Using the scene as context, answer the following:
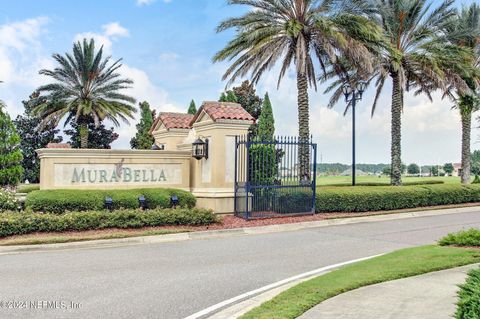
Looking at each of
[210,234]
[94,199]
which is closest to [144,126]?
[94,199]

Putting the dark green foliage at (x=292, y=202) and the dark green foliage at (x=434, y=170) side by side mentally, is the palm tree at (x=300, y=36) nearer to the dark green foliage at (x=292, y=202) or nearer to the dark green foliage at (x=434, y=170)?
the dark green foliage at (x=292, y=202)

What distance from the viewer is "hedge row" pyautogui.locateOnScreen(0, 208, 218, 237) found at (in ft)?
38.3

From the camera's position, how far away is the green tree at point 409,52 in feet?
74.5

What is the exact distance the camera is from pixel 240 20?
62.9 ft

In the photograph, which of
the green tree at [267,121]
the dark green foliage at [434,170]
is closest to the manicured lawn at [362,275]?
the green tree at [267,121]

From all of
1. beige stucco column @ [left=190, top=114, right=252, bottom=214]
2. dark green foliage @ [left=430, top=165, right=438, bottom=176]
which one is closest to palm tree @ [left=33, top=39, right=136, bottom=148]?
beige stucco column @ [left=190, top=114, right=252, bottom=214]

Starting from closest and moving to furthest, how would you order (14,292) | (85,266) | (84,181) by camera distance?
(14,292), (85,266), (84,181)

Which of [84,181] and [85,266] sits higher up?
[84,181]

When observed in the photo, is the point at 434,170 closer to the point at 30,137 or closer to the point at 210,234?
the point at 30,137

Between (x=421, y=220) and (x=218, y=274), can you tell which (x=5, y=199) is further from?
(x=421, y=220)

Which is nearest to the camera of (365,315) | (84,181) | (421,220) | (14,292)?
(365,315)

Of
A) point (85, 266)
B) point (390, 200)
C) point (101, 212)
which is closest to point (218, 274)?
point (85, 266)

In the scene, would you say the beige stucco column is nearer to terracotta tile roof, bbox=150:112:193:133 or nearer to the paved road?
the paved road

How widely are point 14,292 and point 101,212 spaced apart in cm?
617
